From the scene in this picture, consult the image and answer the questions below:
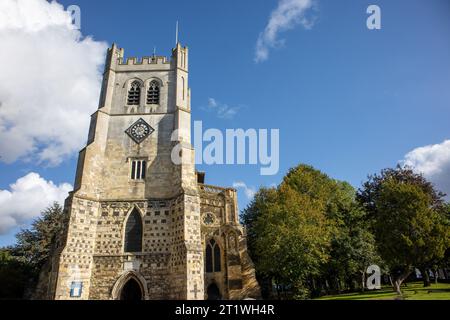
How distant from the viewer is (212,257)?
1134 inches

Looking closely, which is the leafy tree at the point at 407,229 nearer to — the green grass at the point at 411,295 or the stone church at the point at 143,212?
the green grass at the point at 411,295

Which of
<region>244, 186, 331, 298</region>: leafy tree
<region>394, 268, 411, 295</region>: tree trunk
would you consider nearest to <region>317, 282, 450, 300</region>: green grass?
<region>394, 268, 411, 295</region>: tree trunk

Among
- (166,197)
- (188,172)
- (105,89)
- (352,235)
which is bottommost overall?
(352,235)

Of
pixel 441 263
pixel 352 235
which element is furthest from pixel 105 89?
pixel 441 263

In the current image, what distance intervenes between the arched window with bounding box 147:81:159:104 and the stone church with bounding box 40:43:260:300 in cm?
9

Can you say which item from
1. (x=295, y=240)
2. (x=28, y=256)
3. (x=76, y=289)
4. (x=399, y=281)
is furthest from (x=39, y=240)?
(x=399, y=281)

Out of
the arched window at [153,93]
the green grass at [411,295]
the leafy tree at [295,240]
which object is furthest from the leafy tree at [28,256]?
the green grass at [411,295]

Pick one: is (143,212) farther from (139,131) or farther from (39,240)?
(39,240)

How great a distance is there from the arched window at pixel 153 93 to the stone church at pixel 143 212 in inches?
3.7

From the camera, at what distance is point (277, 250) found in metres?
25.2

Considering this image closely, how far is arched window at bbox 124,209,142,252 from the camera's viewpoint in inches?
851

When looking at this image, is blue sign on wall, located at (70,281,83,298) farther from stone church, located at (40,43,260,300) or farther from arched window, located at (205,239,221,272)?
arched window, located at (205,239,221,272)
